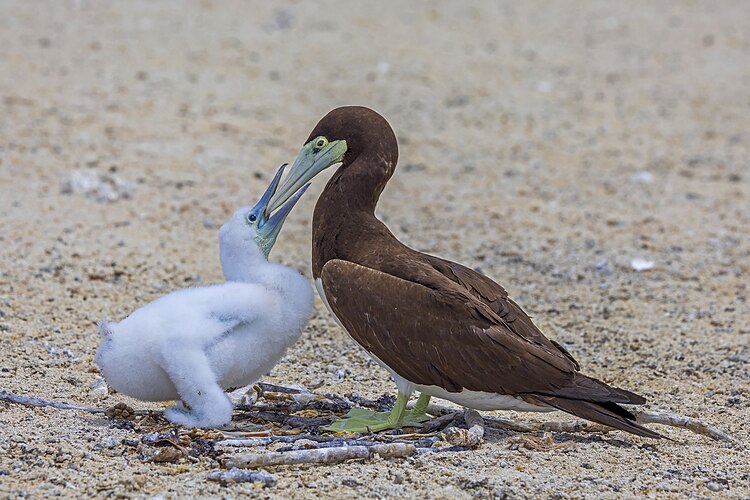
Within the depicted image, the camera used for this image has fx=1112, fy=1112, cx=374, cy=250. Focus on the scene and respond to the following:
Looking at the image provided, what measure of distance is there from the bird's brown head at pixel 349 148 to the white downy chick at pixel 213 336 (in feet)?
1.85

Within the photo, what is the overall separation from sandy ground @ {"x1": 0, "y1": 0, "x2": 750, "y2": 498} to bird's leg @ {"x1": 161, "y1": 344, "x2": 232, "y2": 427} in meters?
0.38

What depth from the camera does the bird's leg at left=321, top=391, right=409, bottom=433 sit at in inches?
225

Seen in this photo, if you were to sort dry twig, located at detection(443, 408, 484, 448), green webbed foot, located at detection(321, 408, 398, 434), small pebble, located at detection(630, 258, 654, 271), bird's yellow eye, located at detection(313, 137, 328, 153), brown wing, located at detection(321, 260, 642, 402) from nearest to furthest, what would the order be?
dry twig, located at detection(443, 408, 484, 448)
brown wing, located at detection(321, 260, 642, 402)
green webbed foot, located at detection(321, 408, 398, 434)
bird's yellow eye, located at detection(313, 137, 328, 153)
small pebble, located at detection(630, 258, 654, 271)

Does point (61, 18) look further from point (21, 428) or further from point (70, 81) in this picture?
point (21, 428)

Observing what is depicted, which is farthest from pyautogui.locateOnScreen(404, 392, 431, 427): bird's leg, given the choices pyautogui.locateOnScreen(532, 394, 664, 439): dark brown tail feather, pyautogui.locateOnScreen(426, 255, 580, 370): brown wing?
pyautogui.locateOnScreen(532, 394, 664, 439): dark brown tail feather

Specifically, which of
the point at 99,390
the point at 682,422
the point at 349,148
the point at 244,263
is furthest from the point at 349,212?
the point at 682,422

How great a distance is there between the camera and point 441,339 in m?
5.62

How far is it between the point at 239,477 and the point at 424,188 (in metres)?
6.46

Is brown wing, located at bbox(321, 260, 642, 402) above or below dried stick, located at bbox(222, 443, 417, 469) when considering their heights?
above

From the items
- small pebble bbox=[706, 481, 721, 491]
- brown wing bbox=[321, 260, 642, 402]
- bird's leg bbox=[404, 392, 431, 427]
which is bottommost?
bird's leg bbox=[404, 392, 431, 427]

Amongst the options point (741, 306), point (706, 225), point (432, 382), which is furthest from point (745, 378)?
point (706, 225)

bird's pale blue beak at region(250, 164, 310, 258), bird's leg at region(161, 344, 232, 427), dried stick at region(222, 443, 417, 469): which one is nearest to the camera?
dried stick at region(222, 443, 417, 469)

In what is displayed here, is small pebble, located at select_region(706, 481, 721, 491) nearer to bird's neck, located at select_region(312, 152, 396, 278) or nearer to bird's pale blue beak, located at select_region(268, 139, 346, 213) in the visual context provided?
bird's neck, located at select_region(312, 152, 396, 278)

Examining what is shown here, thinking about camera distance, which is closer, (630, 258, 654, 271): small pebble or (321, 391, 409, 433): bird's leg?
(321, 391, 409, 433): bird's leg
